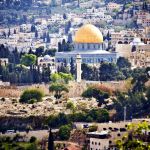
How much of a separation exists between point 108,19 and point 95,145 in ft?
177

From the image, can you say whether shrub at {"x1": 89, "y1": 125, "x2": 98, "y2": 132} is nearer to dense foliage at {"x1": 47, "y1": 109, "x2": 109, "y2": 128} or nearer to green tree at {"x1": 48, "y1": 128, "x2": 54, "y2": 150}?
dense foliage at {"x1": 47, "y1": 109, "x2": 109, "y2": 128}

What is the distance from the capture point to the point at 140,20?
95.5 meters

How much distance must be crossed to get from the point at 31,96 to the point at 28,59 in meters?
16.0

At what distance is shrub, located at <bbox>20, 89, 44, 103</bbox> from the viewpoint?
2260 inches

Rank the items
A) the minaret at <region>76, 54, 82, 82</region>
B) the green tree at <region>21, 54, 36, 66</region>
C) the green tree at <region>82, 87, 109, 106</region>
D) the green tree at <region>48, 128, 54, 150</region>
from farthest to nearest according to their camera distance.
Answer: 1. the green tree at <region>21, 54, 36, 66</region>
2. the minaret at <region>76, 54, 82, 82</region>
3. the green tree at <region>82, 87, 109, 106</region>
4. the green tree at <region>48, 128, 54, 150</region>

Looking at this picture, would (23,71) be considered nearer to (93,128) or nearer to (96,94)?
(96,94)

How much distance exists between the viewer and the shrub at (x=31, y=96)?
57.4 m

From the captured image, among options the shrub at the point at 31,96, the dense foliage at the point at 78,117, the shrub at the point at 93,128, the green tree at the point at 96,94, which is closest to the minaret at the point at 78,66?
the green tree at the point at 96,94

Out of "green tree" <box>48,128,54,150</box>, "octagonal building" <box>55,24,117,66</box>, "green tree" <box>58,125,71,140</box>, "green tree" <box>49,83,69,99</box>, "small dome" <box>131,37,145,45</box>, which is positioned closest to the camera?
"green tree" <box>48,128,54,150</box>

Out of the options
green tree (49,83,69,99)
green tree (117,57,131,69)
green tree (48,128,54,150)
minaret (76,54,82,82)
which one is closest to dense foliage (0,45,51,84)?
minaret (76,54,82,82)

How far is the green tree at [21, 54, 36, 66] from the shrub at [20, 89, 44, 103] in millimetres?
13647

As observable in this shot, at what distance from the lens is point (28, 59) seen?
73688 millimetres

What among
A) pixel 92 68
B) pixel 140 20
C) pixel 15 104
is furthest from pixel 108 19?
pixel 15 104

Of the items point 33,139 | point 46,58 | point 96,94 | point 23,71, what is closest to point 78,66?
point 23,71
